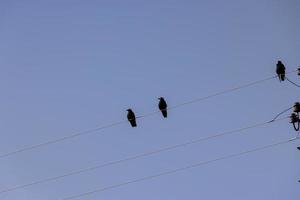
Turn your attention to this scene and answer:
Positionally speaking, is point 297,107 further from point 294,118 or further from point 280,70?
point 280,70

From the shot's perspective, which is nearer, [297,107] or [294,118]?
[297,107]

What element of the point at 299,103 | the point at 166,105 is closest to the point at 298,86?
the point at 299,103

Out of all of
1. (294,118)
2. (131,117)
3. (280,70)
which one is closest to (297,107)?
(294,118)

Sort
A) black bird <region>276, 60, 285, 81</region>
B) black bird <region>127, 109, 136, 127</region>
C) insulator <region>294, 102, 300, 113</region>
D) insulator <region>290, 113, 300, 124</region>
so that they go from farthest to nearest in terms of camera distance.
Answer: black bird <region>127, 109, 136, 127</region> < black bird <region>276, 60, 285, 81</region> < insulator <region>290, 113, 300, 124</region> < insulator <region>294, 102, 300, 113</region>

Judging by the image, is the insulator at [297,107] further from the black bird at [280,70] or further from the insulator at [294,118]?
the black bird at [280,70]

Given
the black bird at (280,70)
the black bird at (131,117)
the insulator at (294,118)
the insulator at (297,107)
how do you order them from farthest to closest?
the black bird at (131,117) → the black bird at (280,70) → the insulator at (294,118) → the insulator at (297,107)

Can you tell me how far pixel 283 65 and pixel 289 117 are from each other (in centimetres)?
305

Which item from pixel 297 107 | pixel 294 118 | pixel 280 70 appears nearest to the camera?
pixel 297 107

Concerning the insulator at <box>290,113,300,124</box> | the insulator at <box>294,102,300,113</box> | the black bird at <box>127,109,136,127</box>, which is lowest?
the insulator at <box>290,113,300,124</box>

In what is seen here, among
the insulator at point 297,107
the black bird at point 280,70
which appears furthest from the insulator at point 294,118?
the black bird at point 280,70

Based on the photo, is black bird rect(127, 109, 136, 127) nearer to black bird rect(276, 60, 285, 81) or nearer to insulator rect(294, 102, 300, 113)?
black bird rect(276, 60, 285, 81)

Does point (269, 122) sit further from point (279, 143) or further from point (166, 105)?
point (166, 105)

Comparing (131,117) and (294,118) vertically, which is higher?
(131,117)

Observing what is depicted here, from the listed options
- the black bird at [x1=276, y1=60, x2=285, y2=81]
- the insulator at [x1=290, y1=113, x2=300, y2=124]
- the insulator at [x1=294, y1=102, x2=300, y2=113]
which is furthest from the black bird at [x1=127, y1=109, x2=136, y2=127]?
the insulator at [x1=294, y1=102, x2=300, y2=113]
